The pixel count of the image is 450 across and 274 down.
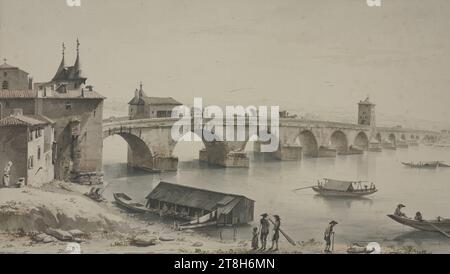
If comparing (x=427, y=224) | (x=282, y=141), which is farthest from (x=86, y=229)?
(x=427, y=224)

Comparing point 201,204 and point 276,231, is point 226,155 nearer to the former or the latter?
point 201,204

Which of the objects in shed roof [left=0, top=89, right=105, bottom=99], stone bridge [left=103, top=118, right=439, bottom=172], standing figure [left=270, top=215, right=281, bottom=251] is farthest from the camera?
stone bridge [left=103, top=118, right=439, bottom=172]

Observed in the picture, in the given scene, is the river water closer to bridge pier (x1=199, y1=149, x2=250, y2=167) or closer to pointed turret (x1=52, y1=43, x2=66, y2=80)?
bridge pier (x1=199, y1=149, x2=250, y2=167)

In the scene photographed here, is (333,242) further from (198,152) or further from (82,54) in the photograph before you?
(82,54)
